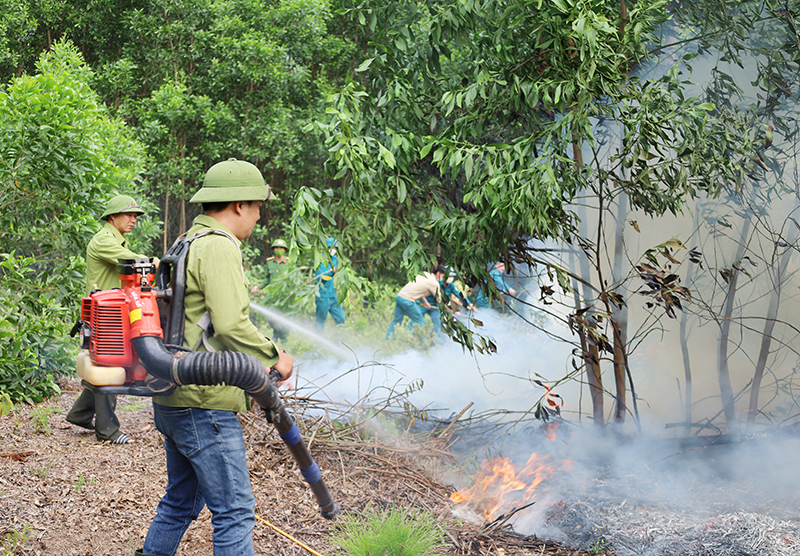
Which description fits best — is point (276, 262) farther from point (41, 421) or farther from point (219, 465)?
point (219, 465)

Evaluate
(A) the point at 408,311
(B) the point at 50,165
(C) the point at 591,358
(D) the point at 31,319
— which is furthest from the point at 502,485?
(A) the point at 408,311

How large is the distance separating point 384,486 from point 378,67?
2.74m

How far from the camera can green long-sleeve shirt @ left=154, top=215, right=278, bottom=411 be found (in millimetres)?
2195

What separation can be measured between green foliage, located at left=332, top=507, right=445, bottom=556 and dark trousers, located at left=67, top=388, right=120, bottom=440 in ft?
7.12

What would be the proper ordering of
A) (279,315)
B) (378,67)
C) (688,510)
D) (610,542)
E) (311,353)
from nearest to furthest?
(610,542)
(688,510)
(378,67)
(311,353)
(279,315)

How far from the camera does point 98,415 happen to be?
179 inches

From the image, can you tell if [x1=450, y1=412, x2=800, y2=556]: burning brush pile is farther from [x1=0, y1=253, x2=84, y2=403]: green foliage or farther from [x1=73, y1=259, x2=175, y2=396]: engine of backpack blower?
[x1=0, y1=253, x2=84, y2=403]: green foliage

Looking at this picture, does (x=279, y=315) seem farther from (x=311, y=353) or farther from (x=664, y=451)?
(x=664, y=451)

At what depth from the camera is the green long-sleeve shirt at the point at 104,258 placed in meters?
4.21

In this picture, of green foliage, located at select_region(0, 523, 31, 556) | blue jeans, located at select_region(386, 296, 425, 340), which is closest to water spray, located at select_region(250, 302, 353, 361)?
blue jeans, located at select_region(386, 296, 425, 340)

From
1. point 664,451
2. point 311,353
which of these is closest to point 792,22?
point 664,451

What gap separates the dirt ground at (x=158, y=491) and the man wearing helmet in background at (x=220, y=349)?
1.06 meters

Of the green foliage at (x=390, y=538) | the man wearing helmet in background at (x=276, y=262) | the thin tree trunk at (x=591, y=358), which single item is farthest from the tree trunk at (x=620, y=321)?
the man wearing helmet in background at (x=276, y=262)

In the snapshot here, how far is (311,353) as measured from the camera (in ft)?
26.0
